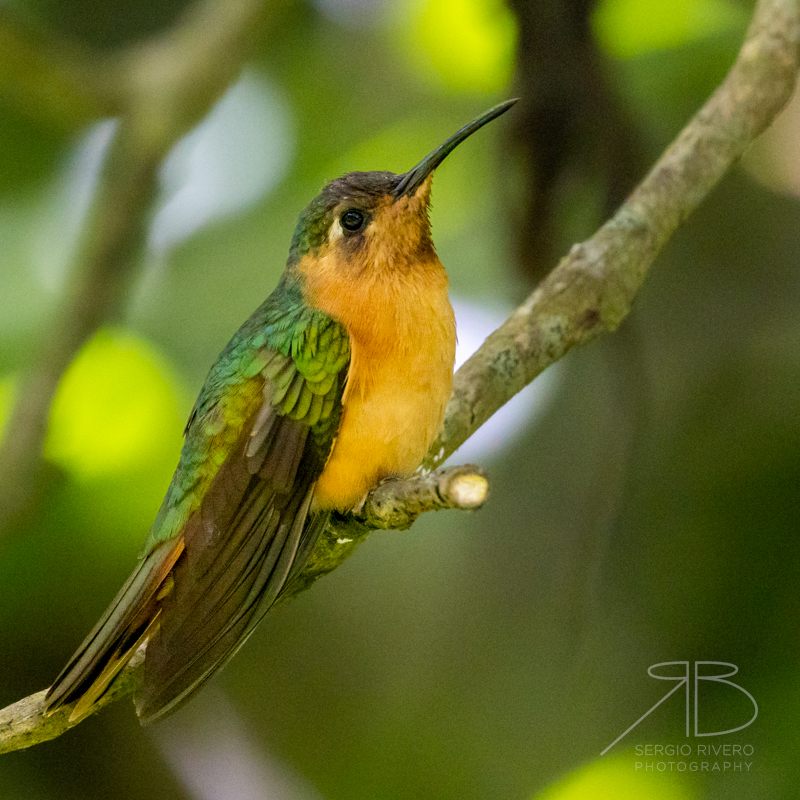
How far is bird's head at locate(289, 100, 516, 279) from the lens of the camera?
1454mm

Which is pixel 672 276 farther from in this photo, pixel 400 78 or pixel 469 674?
pixel 469 674

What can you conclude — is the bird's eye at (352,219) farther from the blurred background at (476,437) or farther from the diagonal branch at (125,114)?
the diagonal branch at (125,114)

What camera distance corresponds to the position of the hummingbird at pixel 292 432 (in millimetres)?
1182

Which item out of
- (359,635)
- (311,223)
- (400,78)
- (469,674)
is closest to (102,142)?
(400,78)

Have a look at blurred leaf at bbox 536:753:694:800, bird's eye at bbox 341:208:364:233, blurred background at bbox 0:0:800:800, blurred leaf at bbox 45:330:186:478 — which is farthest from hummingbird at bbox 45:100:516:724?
blurred leaf at bbox 536:753:694:800

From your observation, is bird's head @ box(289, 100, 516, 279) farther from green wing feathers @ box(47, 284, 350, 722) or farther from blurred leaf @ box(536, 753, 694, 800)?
blurred leaf @ box(536, 753, 694, 800)

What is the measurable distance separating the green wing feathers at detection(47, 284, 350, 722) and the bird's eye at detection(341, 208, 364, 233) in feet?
0.62

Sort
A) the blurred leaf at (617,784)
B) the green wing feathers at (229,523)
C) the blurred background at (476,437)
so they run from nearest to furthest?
the green wing feathers at (229,523) < the blurred leaf at (617,784) < the blurred background at (476,437)

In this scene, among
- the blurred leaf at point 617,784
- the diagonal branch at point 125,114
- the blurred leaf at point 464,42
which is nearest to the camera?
the blurred leaf at point 617,784

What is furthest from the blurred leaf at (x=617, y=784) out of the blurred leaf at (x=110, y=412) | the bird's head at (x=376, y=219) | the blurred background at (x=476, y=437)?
the blurred leaf at (x=110, y=412)

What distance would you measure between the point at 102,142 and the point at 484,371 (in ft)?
4.62

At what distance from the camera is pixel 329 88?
8.08ft

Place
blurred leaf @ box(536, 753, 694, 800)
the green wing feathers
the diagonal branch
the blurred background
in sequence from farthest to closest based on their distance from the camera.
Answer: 1. the diagonal branch
2. the blurred background
3. blurred leaf @ box(536, 753, 694, 800)
4. the green wing feathers

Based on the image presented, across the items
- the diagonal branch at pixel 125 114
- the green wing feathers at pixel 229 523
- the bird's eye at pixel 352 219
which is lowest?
the green wing feathers at pixel 229 523
